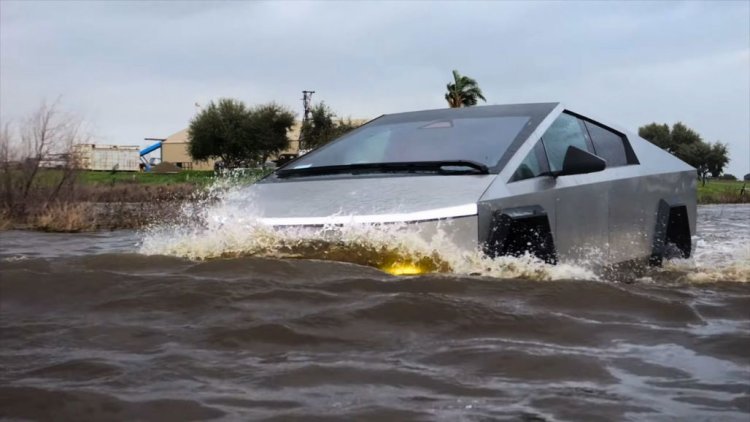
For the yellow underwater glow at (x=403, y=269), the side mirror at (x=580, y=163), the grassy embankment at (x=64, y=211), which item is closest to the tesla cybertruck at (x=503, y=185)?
the side mirror at (x=580, y=163)

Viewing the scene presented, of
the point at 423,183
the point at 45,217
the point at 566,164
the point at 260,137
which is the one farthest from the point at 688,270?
the point at 260,137

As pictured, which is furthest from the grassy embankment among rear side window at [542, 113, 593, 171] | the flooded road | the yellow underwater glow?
the flooded road

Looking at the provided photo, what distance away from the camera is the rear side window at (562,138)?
4781 mm

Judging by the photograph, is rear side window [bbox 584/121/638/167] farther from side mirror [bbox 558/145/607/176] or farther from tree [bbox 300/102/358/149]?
tree [bbox 300/102/358/149]

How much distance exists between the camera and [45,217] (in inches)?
547

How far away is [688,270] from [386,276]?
240 cm

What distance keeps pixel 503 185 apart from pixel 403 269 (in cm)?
66

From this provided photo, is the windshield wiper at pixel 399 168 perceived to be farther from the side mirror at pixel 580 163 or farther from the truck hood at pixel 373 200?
the side mirror at pixel 580 163

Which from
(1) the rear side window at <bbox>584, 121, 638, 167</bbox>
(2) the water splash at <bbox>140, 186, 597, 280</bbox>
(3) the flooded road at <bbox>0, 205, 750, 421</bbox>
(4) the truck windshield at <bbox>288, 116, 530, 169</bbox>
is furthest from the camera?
(1) the rear side window at <bbox>584, 121, 638, 167</bbox>

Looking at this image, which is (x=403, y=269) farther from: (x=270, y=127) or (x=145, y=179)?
(x=270, y=127)

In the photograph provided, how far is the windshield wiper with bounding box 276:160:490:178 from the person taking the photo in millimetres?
4301

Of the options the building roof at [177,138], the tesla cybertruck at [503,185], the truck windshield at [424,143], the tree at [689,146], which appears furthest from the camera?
the building roof at [177,138]

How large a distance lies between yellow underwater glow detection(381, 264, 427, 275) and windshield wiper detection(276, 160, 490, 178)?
0.62 meters

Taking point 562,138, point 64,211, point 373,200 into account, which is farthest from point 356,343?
point 64,211
